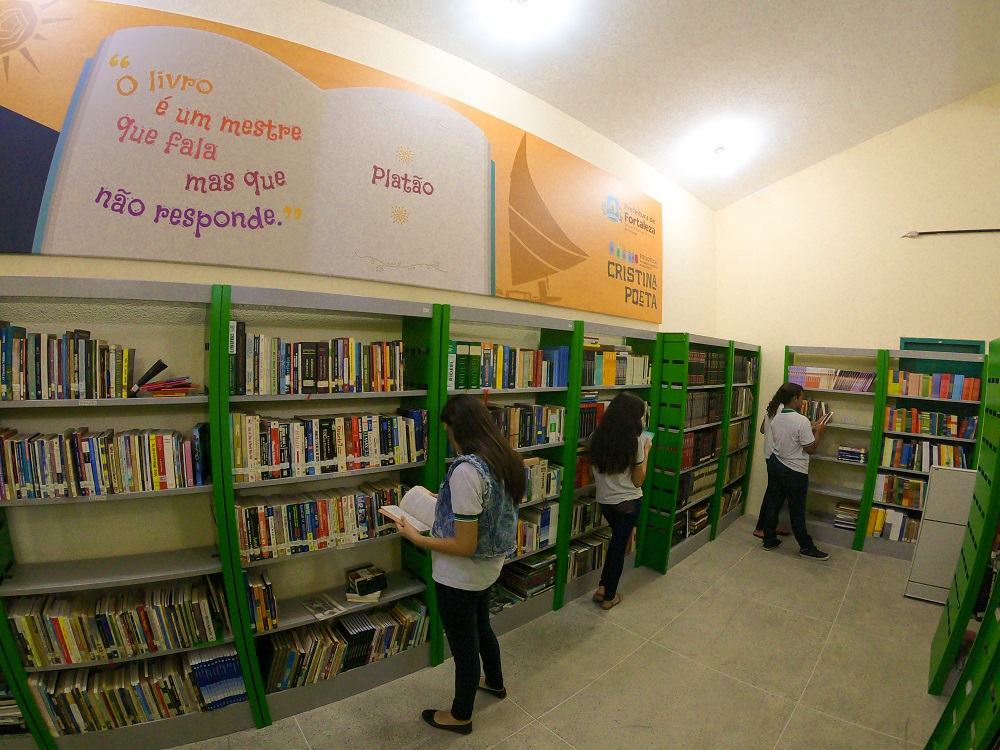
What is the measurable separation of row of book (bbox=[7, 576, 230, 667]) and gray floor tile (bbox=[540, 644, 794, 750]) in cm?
173

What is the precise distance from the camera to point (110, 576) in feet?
5.73

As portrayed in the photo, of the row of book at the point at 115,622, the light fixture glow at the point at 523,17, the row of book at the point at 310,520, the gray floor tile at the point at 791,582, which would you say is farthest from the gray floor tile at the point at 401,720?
the light fixture glow at the point at 523,17

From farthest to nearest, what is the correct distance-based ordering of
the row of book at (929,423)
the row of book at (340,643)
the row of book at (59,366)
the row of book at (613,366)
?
the row of book at (929,423), the row of book at (613,366), the row of book at (340,643), the row of book at (59,366)

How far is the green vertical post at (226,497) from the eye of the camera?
1.74 meters

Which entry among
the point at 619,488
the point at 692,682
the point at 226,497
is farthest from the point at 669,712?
the point at 226,497

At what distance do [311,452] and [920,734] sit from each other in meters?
3.35

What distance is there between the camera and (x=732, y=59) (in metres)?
3.04

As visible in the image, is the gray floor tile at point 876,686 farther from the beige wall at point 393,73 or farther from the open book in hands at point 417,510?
the beige wall at point 393,73

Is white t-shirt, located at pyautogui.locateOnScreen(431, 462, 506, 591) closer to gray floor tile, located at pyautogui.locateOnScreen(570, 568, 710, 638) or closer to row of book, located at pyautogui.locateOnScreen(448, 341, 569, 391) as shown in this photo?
row of book, located at pyautogui.locateOnScreen(448, 341, 569, 391)

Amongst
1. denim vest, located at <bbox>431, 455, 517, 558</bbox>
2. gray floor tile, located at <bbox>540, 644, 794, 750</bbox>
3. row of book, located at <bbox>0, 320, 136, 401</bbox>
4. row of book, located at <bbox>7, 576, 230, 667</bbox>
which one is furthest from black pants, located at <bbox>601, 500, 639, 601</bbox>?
row of book, located at <bbox>0, 320, 136, 401</bbox>

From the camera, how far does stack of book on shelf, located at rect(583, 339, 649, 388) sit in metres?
3.18

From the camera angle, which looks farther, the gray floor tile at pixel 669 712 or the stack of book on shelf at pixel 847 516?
the stack of book on shelf at pixel 847 516

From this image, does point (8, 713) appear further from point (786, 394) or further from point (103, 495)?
point (786, 394)

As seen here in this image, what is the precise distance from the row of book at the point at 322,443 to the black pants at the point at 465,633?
2.38ft
